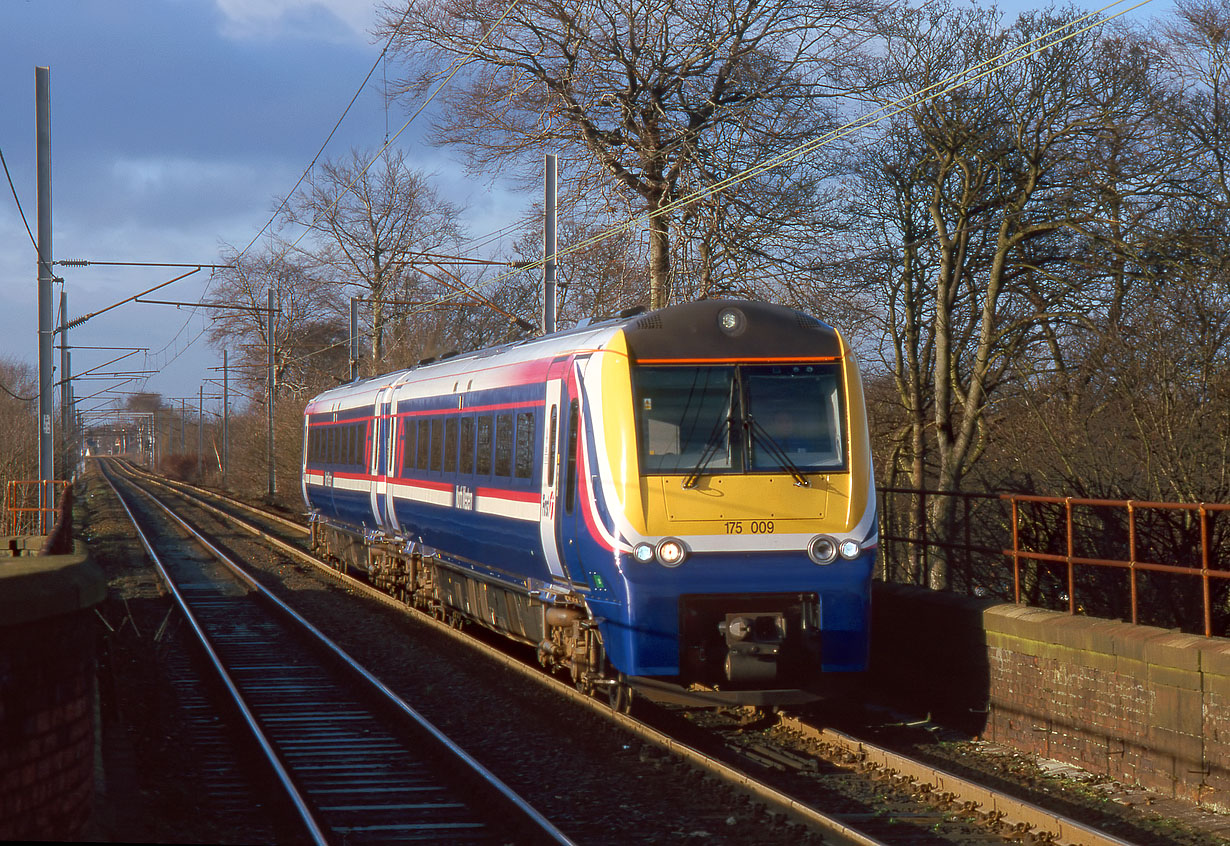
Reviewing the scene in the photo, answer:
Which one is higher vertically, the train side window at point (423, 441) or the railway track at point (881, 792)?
the train side window at point (423, 441)

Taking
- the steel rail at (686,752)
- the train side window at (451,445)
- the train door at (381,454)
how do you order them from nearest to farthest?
the steel rail at (686,752), the train side window at (451,445), the train door at (381,454)

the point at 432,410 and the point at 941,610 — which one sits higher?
the point at 432,410

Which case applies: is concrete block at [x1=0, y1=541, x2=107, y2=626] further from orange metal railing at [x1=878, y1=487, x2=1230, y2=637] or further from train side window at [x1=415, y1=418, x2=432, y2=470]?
train side window at [x1=415, y1=418, x2=432, y2=470]

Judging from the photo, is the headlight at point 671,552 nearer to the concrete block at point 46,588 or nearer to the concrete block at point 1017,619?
the concrete block at point 1017,619

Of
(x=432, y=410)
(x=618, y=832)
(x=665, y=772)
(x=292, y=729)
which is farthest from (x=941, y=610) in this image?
(x=432, y=410)

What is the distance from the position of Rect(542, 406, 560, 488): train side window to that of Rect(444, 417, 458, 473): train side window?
324 centimetres

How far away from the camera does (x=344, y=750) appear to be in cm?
950

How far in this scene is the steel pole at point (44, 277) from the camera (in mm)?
19891

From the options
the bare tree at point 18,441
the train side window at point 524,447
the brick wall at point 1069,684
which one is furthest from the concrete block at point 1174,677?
the bare tree at point 18,441

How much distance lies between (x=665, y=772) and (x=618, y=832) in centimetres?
132

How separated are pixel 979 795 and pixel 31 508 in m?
23.0

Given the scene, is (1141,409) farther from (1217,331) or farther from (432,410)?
(432,410)

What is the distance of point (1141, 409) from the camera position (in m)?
13.0

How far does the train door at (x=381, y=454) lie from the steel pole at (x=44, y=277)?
18.6 feet
